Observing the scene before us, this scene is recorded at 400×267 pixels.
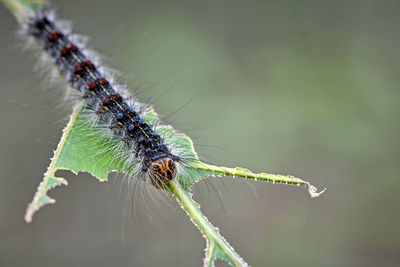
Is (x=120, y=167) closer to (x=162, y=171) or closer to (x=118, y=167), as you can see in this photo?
(x=118, y=167)

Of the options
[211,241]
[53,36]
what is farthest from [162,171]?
[53,36]

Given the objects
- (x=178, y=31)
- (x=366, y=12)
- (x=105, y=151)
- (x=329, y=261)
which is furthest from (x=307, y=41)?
(x=105, y=151)

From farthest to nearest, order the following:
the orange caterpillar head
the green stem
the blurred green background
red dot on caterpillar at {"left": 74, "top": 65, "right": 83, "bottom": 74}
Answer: the blurred green background, red dot on caterpillar at {"left": 74, "top": 65, "right": 83, "bottom": 74}, the orange caterpillar head, the green stem

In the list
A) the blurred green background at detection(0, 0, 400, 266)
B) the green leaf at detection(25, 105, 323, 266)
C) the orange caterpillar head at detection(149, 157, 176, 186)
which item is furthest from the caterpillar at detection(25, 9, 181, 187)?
the blurred green background at detection(0, 0, 400, 266)

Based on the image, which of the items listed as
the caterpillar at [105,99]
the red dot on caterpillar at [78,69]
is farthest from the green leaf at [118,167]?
the red dot on caterpillar at [78,69]

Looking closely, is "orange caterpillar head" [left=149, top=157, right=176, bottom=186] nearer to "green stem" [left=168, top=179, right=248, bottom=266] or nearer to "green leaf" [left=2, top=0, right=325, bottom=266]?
"green leaf" [left=2, top=0, right=325, bottom=266]

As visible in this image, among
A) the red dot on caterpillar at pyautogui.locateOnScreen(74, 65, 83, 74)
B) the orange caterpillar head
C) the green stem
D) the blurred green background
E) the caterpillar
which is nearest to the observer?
the green stem
